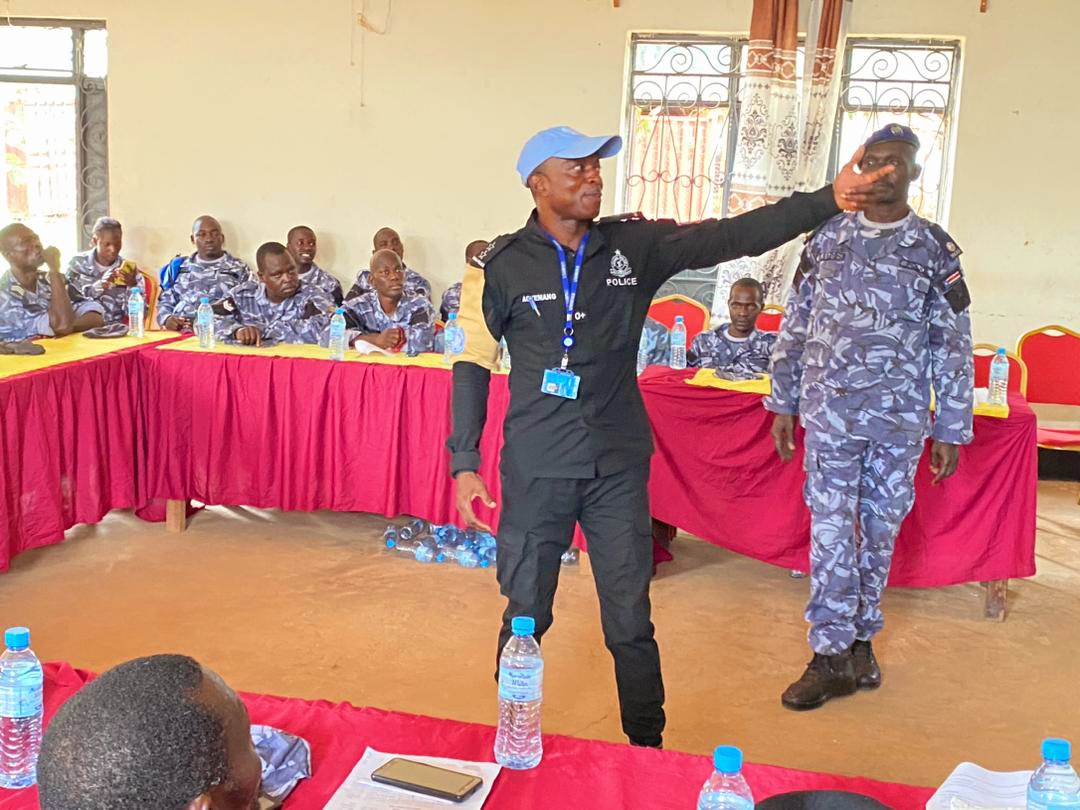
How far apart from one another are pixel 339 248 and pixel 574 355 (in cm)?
545

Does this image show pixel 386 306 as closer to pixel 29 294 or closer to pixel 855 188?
pixel 29 294

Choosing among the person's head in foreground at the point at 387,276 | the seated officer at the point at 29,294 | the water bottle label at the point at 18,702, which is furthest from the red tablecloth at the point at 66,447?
the water bottle label at the point at 18,702

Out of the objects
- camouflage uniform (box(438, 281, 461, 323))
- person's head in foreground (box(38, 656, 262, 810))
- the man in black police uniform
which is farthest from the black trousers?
camouflage uniform (box(438, 281, 461, 323))

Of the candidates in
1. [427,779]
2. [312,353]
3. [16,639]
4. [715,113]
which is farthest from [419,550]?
[715,113]

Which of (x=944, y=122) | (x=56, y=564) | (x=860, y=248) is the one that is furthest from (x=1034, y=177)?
(x=56, y=564)

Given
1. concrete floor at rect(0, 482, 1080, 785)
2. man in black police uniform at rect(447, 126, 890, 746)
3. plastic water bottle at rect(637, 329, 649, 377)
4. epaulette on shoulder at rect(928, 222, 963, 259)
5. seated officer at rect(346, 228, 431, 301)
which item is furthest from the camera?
seated officer at rect(346, 228, 431, 301)

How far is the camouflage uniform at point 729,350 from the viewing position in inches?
188

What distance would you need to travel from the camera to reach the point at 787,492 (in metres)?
4.20

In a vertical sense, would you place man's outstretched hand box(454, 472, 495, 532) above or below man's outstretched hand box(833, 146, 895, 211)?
below

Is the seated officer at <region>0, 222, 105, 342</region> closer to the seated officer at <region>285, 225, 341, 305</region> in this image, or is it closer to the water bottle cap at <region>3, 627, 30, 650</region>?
the seated officer at <region>285, 225, 341, 305</region>

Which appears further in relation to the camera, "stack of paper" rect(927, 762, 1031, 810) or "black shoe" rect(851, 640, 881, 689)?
"black shoe" rect(851, 640, 881, 689)

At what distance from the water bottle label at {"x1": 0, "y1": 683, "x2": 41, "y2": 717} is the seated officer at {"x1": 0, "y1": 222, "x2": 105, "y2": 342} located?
389cm

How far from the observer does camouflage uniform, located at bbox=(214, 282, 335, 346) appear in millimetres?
5191

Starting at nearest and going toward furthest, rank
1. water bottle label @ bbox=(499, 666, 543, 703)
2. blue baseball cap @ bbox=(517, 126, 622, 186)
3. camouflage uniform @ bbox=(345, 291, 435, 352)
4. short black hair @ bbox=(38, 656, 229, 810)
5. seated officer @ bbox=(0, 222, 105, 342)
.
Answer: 1. short black hair @ bbox=(38, 656, 229, 810)
2. water bottle label @ bbox=(499, 666, 543, 703)
3. blue baseball cap @ bbox=(517, 126, 622, 186)
4. seated officer @ bbox=(0, 222, 105, 342)
5. camouflage uniform @ bbox=(345, 291, 435, 352)
